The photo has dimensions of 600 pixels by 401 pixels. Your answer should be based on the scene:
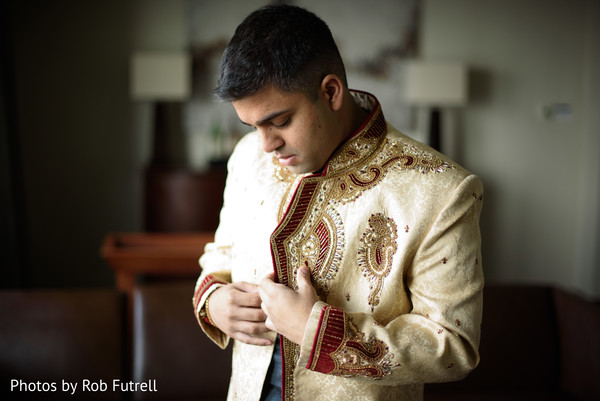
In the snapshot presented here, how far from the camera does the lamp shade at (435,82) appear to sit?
4.24m

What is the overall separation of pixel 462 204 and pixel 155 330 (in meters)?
1.50

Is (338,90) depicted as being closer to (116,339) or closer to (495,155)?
(116,339)

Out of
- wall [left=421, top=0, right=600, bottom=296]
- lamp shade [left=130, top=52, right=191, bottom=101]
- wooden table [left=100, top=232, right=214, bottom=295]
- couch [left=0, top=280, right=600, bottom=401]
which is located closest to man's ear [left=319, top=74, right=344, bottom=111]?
couch [left=0, top=280, right=600, bottom=401]

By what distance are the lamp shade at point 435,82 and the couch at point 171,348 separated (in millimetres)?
2333

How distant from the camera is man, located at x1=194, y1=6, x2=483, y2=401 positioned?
913 millimetres

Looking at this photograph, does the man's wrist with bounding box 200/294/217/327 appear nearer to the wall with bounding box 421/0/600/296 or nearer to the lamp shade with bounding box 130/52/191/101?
the lamp shade with bounding box 130/52/191/101

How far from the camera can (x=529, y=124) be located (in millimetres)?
4738

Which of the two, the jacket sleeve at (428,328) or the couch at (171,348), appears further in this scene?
the couch at (171,348)

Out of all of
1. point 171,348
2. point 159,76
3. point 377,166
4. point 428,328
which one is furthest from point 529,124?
point 428,328

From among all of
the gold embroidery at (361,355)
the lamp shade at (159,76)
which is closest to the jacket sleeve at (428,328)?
the gold embroidery at (361,355)

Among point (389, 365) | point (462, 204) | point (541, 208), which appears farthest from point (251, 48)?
point (541, 208)

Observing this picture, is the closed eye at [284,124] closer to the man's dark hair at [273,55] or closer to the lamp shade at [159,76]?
the man's dark hair at [273,55]

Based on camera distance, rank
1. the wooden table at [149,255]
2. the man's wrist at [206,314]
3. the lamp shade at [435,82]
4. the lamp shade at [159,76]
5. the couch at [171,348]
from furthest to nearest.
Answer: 1. the lamp shade at [435,82]
2. the lamp shade at [159,76]
3. the wooden table at [149,255]
4. the couch at [171,348]
5. the man's wrist at [206,314]

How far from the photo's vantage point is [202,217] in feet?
12.7
